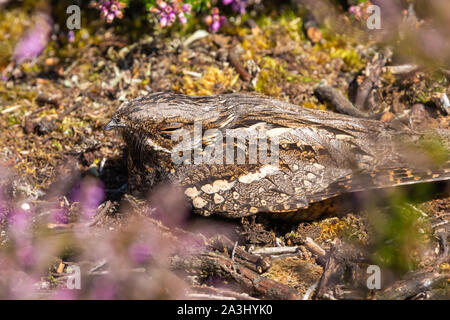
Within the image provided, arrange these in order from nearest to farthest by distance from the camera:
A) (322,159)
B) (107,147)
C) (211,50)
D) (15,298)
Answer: (15,298) → (322,159) → (107,147) → (211,50)

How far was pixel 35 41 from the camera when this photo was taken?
5.05 m

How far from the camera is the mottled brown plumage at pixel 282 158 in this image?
3197 millimetres

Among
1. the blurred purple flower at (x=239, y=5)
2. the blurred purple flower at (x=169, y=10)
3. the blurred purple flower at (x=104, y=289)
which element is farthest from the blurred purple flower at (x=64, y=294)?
the blurred purple flower at (x=239, y=5)

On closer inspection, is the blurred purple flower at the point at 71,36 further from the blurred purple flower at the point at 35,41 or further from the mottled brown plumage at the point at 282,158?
the mottled brown plumage at the point at 282,158

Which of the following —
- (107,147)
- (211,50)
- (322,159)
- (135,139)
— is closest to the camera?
(322,159)

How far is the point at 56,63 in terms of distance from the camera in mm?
4996

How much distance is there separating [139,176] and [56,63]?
91.1 inches

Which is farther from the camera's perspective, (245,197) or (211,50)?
(211,50)

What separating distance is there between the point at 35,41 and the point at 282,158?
357 centimetres

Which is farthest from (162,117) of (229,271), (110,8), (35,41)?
(35,41)

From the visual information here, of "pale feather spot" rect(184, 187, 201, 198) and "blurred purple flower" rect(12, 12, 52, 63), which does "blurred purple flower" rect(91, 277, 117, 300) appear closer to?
"pale feather spot" rect(184, 187, 201, 198)

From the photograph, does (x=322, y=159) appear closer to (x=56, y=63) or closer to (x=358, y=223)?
(x=358, y=223)

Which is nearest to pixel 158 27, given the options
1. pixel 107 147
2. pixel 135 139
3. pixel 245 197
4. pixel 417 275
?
pixel 107 147

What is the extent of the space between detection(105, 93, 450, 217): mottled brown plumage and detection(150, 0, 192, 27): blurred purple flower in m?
1.23
